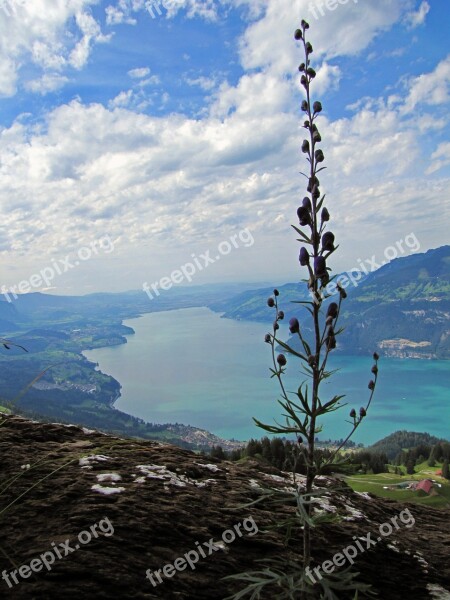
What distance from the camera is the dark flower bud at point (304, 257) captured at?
3025mm

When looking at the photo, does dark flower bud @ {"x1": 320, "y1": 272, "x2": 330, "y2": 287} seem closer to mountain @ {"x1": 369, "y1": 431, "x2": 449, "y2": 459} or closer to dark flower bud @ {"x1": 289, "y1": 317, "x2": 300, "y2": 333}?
dark flower bud @ {"x1": 289, "y1": 317, "x2": 300, "y2": 333}

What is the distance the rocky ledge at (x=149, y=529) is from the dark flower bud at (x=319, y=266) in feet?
4.93

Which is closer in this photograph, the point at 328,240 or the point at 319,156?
the point at 328,240

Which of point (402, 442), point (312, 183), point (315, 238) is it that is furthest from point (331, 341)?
point (402, 442)

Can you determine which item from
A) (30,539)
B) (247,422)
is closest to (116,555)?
(30,539)

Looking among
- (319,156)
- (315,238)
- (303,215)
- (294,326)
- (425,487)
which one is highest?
(319,156)

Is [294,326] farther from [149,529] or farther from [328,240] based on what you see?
[149,529]

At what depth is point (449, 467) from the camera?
80.4m

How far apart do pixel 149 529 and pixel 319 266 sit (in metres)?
2.58

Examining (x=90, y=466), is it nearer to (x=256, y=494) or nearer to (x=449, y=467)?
(x=256, y=494)

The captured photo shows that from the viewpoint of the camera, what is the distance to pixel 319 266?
115 inches

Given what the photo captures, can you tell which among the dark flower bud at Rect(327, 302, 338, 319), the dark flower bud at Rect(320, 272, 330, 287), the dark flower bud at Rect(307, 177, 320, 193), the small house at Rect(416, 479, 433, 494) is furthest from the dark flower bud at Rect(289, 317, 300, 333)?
the small house at Rect(416, 479, 433, 494)

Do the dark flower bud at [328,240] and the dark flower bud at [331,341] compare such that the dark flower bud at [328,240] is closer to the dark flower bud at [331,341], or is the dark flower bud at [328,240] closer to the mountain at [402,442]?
the dark flower bud at [331,341]

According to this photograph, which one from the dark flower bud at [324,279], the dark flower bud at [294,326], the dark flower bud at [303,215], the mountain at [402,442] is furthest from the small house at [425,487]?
the mountain at [402,442]
